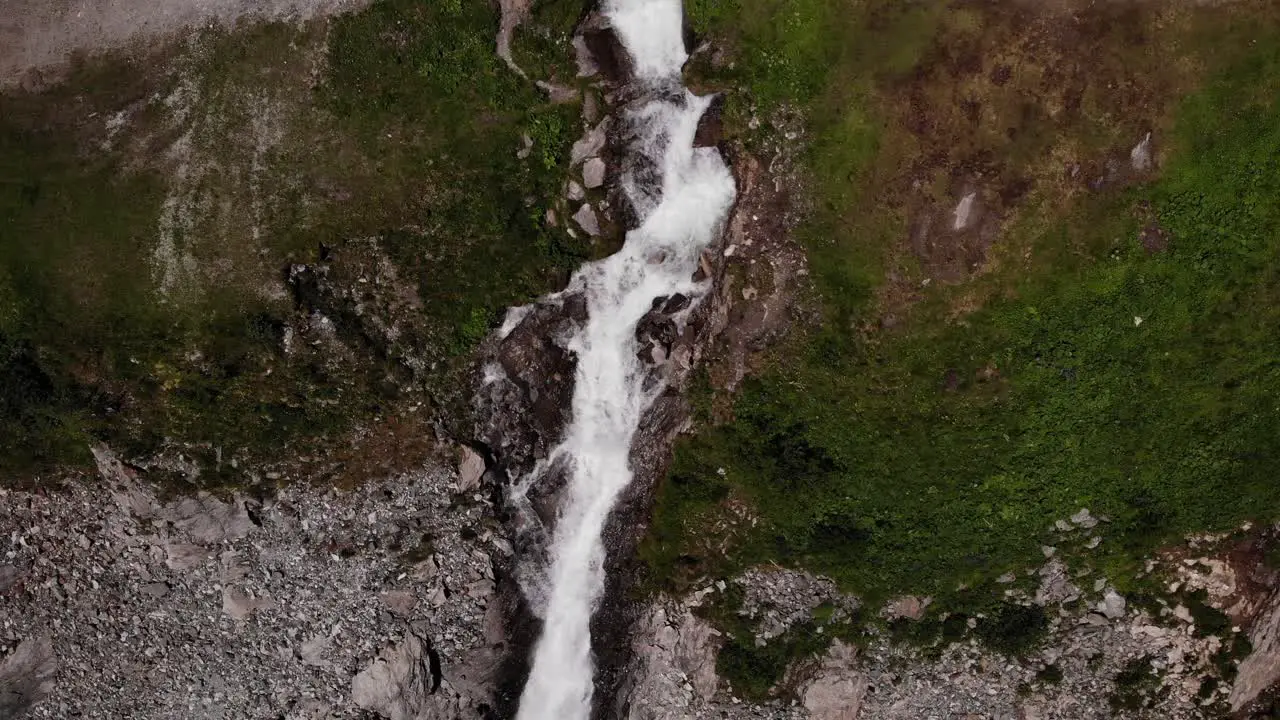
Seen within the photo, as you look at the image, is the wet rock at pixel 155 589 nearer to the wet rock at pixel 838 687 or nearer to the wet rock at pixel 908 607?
the wet rock at pixel 838 687

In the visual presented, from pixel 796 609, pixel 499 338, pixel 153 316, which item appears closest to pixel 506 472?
pixel 499 338

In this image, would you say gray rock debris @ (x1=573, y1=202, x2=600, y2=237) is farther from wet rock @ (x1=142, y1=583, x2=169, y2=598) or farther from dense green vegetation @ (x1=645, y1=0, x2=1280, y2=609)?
wet rock @ (x1=142, y1=583, x2=169, y2=598)

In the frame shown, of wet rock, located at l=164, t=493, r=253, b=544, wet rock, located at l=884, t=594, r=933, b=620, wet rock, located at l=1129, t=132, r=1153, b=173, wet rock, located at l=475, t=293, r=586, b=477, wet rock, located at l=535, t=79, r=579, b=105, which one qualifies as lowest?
wet rock, located at l=164, t=493, r=253, b=544

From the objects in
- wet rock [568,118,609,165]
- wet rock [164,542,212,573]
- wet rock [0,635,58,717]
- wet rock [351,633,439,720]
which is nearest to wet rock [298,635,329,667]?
wet rock [351,633,439,720]

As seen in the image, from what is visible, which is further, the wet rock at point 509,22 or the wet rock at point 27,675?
the wet rock at point 27,675

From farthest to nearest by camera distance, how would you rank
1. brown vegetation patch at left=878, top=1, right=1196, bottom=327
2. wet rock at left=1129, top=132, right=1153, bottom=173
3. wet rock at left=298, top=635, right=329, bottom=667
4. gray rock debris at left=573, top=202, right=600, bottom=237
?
wet rock at left=298, top=635, right=329, bottom=667
gray rock debris at left=573, top=202, right=600, bottom=237
wet rock at left=1129, top=132, right=1153, bottom=173
brown vegetation patch at left=878, top=1, right=1196, bottom=327

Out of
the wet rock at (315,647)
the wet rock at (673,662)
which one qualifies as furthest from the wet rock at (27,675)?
the wet rock at (673,662)

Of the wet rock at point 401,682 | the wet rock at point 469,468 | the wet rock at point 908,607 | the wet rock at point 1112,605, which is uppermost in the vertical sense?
the wet rock at point 469,468

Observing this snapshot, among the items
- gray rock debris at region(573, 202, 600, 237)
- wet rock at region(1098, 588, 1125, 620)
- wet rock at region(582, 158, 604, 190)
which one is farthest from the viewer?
gray rock debris at region(573, 202, 600, 237)
